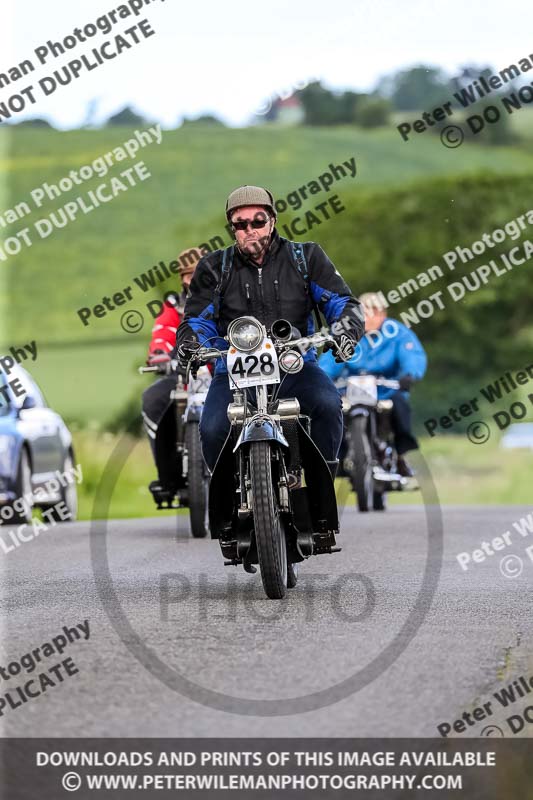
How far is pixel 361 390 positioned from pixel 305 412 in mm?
7933

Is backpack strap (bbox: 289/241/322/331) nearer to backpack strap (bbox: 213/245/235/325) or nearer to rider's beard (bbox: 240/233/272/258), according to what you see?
rider's beard (bbox: 240/233/272/258)

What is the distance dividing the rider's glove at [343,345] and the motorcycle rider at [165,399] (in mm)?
4434

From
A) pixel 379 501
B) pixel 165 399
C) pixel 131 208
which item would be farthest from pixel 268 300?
pixel 131 208

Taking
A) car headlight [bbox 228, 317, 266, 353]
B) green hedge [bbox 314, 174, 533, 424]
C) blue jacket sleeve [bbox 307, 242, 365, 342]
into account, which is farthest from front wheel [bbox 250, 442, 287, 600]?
green hedge [bbox 314, 174, 533, 424]

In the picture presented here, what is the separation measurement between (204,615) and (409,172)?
61.6 m

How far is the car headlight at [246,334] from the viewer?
27.0ft

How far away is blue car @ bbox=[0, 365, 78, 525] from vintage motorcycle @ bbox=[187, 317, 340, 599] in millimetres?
7210

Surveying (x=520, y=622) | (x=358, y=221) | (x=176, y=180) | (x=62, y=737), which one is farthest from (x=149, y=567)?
(x=176, y=180)

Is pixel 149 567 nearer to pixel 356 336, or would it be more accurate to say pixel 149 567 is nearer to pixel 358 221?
pixel 356 336

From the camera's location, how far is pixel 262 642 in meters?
7.09

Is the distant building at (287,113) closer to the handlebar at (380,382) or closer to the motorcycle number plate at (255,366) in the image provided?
the handlebar at (380,382)

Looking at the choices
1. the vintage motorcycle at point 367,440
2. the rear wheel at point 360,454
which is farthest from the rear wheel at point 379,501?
the rear wheel at point 360,454

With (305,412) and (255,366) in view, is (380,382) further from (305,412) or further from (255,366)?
(255,366)

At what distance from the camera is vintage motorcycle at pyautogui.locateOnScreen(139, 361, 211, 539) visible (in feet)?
41.5
